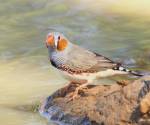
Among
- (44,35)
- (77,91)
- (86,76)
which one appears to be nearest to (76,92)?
(77,91)

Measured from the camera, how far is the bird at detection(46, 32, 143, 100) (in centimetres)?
651

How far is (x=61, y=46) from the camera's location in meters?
6.67

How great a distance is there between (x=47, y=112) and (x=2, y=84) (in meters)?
1.84

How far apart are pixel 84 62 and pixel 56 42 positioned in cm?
35

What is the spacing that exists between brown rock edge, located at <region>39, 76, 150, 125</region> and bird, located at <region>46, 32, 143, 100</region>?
143mm

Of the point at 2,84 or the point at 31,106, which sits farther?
the point at 2,84

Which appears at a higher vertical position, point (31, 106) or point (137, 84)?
point (137, 84)

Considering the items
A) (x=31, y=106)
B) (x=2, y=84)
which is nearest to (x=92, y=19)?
(x=2, y=84)

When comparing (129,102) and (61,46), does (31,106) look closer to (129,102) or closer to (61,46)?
(61,46)

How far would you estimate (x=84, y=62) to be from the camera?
21.6 ft

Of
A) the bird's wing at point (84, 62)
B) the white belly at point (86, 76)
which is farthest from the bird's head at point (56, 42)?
the white belly at point (86, 76)

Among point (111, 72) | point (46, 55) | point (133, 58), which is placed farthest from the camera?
point (46, 55)

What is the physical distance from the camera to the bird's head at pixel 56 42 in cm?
659

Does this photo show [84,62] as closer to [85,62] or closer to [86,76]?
[85,62]
